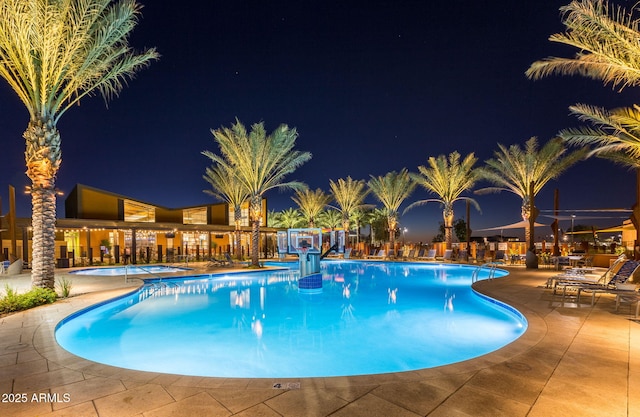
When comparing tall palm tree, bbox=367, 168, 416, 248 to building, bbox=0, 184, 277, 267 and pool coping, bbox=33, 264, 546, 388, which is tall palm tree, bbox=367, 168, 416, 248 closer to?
building, bbox=0, 184, 277, 267

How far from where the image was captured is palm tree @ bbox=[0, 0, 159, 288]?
313 inches

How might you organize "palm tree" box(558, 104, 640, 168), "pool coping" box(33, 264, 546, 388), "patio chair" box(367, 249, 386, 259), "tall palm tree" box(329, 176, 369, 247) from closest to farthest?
"pool coping" box(33, 264, 546, 388), "palm tree" box(558, 104, 640, 168), "patio chair" box(367, 249, 386, 259), "tall palm tree" box(329, 176, 369, 247)

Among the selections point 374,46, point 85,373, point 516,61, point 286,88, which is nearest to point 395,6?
point 374,46

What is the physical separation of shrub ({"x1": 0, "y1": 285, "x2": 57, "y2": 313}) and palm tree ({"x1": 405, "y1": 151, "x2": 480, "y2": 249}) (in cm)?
2330

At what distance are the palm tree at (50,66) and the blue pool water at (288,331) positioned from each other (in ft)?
10.2

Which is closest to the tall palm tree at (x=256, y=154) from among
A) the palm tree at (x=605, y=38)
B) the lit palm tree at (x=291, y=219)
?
the palm tree at (x=605, y=38)

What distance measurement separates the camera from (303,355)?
19.4 ft

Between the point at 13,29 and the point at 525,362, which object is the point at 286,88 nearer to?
the point at 13,29

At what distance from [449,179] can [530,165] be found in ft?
19.7

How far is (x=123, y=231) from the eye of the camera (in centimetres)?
2823

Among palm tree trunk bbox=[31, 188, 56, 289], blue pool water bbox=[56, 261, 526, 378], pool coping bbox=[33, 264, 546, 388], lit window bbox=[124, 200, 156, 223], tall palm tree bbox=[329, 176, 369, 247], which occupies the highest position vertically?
tall palm tree bbox=[329, 176, 369, 247]

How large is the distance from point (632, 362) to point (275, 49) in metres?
29.5

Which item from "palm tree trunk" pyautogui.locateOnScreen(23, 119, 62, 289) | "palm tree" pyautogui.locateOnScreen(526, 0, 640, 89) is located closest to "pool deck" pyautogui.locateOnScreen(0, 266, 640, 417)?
"palm tree trunk" pyautogui.locateOnScreen(23, 119, 62, 289)

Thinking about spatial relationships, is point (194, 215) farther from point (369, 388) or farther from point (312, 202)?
point (369, 388)
